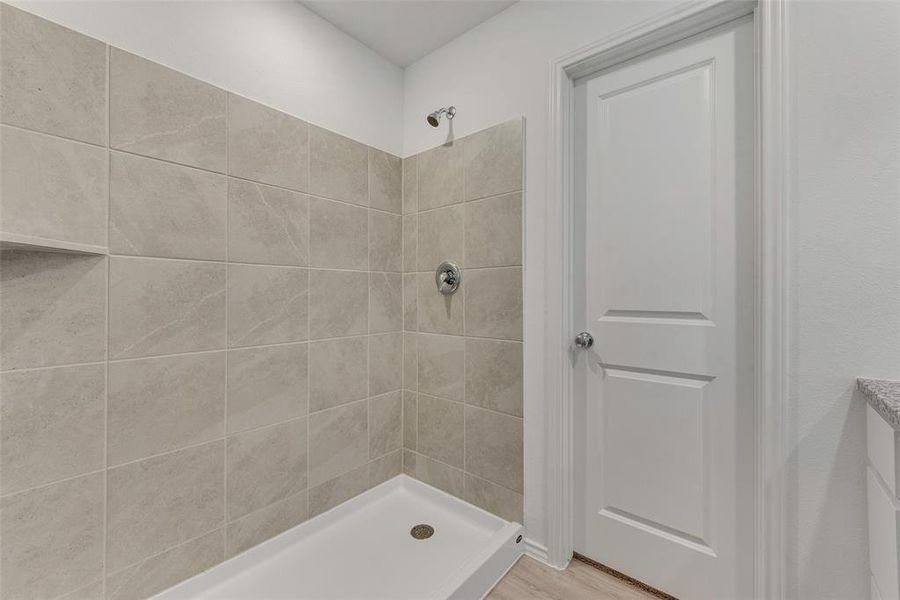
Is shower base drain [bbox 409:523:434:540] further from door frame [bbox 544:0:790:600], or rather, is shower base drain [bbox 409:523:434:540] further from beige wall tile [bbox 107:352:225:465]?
door frame [bbox 544:0:790:600]

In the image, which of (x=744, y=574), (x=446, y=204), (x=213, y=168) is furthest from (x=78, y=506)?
(x=744, y=574)

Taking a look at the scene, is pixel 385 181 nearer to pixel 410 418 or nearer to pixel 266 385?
pixel 266 385

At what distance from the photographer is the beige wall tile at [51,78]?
953mm

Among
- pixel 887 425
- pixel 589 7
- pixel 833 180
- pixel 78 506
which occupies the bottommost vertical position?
pixel 78 506

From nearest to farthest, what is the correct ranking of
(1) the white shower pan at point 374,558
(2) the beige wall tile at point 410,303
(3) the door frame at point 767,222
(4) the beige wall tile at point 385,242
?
(3) the door frame at point 767,222
(1) the white shower pan at point 374,558
(4) the beige wall tile at point 385,242
(2) the beige wall tile at point 410,303

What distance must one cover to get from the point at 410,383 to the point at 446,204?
0.89m

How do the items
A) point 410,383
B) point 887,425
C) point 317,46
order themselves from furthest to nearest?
1. point 410,383
2. point 317,46
3. point 887,425

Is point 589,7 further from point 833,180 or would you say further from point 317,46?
point 317,46

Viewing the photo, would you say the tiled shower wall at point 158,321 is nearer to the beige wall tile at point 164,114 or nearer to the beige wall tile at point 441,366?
the beige wall tile at point 164,114

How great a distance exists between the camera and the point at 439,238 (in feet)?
5.94

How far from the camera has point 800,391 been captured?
1022mm

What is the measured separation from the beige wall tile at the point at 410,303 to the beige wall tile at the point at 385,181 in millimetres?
341

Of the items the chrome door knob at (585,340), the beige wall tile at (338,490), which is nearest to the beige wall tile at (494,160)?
the chrome door knob at (585,340)

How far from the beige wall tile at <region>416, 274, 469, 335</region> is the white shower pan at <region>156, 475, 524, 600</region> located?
0.78 meters
